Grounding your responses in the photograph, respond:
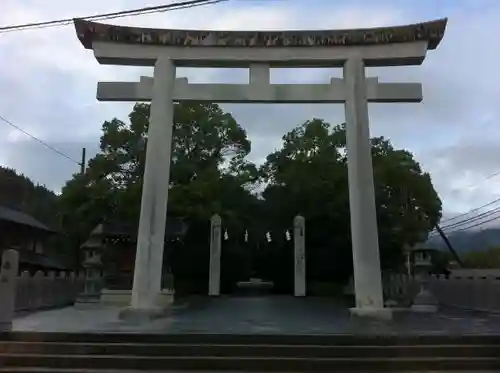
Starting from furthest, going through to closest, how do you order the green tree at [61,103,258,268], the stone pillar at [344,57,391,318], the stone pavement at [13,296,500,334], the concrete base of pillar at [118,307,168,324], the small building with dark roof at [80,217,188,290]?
the green tree at [61,103,258,268] → the small building with dark roof at [80,217,188,290] → the stone pillar at [344,57,391,318] → the concrete base of pillar at [118,307,168,324] → the stone pavement at [13,296,500,334]

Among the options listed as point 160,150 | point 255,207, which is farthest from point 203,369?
point 255,207

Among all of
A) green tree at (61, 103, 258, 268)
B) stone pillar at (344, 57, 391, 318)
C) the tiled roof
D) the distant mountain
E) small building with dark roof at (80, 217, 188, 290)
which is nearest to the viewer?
stone pillar at (344, 57, 391, 318)

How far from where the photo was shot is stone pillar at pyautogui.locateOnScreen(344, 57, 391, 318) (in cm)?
1090

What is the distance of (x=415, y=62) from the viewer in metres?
12.0

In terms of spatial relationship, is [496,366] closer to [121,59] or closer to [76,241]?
[121,59]

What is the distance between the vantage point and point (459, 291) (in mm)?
15781

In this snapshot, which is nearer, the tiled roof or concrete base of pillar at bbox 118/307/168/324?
concrete base of pillar at bbox 118/307/168/324

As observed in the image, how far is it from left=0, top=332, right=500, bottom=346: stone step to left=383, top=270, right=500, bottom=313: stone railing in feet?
21.6

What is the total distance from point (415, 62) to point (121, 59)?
263 inches

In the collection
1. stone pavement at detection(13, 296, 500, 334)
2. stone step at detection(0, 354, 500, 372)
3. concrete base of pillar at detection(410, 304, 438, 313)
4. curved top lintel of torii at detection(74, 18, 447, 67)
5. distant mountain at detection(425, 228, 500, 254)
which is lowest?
stone step at detection(0, 354, 500, 372)


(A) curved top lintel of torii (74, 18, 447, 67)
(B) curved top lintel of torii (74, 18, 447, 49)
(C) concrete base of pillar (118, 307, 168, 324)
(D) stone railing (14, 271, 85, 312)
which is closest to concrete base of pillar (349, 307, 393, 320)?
(C) concrete base of pillar (118, 307, 168, 324)

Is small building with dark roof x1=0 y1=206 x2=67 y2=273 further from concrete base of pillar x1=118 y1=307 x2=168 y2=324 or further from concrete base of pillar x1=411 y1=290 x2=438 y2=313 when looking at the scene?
concrete base of pillar x1=411 y1=290 x2=438 y2=313

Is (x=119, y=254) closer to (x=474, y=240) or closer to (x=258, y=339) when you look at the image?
(x=258, y=339)

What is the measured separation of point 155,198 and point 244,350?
5021 mm
